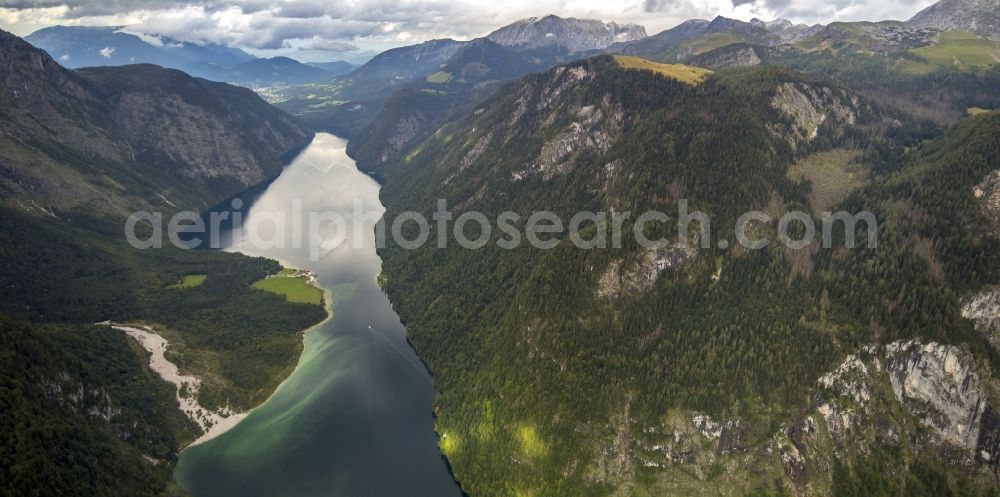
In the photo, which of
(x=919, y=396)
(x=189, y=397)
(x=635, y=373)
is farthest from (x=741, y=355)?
(x=189, y=397)

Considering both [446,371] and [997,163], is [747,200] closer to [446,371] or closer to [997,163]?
[997,163]

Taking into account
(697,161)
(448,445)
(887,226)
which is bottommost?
(448,445)

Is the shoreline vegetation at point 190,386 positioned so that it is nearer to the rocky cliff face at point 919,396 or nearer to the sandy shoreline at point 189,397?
the sandy shoreline at point 189,397

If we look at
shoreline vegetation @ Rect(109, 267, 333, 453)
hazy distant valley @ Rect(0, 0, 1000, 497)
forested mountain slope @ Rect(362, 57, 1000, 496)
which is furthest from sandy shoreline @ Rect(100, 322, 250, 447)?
forested mountain slope @ Rect(362, 57, 1000, 496)

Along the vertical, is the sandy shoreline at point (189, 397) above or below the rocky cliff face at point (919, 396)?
below

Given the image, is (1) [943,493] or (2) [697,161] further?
(2) [697,161]

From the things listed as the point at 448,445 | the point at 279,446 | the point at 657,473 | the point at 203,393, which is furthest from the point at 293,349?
the point at 657,473

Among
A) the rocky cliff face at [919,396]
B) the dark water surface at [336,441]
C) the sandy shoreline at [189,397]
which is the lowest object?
the dark water surface at [336,441]

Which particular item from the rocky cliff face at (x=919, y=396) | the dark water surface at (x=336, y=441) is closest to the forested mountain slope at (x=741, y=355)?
the rocky cliff face at (x=919, y=396)

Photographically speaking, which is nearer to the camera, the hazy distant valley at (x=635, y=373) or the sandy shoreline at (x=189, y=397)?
the hazy distant valley at (x=635, y=373)
